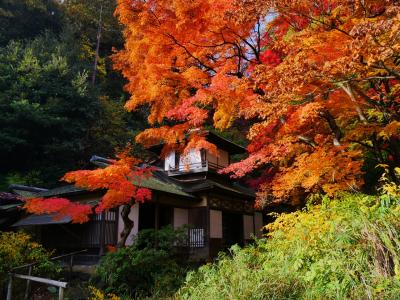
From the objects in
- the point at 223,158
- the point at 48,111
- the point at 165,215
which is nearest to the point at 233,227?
the point at 223,158

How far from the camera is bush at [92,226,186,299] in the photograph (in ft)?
33.6

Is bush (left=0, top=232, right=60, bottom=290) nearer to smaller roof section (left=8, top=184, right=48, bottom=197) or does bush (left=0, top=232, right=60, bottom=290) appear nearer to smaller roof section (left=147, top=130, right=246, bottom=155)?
smaller roof section (left=8, top=184, right=48, bottom=197)

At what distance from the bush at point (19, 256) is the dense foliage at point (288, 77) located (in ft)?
23.2

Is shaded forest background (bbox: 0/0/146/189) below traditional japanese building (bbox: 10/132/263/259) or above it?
above

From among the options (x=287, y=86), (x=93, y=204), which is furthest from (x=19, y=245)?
(x=287, y=86)

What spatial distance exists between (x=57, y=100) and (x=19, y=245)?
54.9 ft

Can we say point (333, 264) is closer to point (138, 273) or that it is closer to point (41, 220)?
point (138, 273)

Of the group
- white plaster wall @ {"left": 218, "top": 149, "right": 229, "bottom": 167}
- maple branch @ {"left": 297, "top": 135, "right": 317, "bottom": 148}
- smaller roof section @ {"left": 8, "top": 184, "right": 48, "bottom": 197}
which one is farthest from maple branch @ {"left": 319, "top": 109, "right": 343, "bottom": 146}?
smaller roof section @ {"left": 8, "top": 184, "right": 48, "bottom": 197}

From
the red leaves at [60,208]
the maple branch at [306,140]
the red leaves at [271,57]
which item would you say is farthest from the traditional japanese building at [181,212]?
the red leaves at [271,57]

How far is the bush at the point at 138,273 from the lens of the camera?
10242mm

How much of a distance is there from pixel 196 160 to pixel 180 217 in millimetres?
3406

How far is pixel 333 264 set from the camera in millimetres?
5484

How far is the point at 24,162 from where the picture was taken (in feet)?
80.3

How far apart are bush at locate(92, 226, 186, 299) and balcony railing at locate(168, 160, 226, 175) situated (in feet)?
25.6
